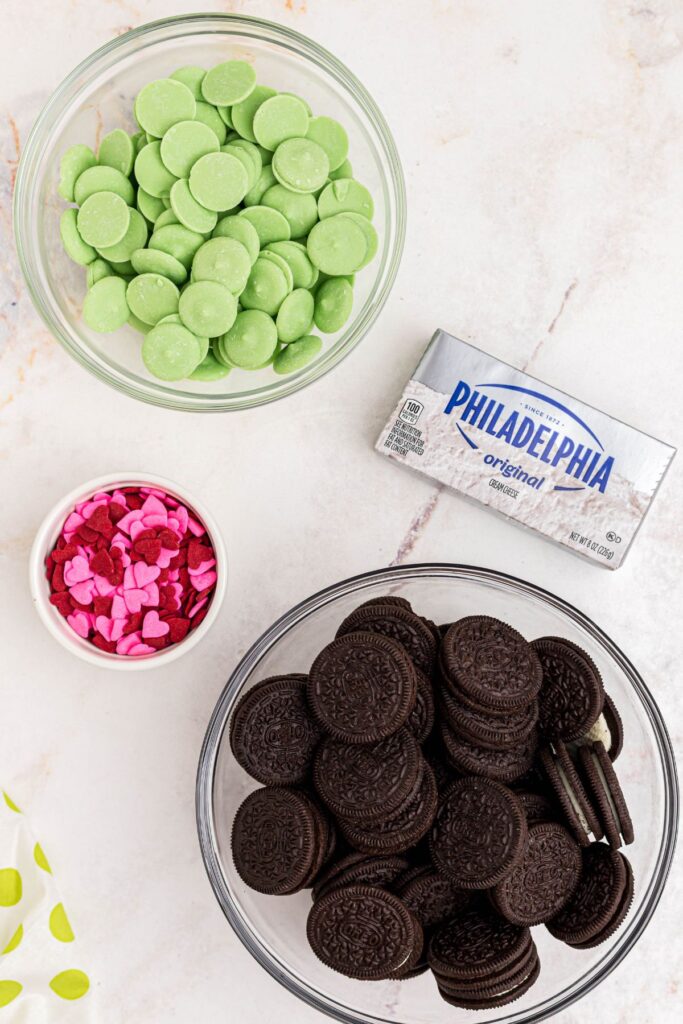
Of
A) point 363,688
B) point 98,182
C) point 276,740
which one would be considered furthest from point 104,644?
point 98,182

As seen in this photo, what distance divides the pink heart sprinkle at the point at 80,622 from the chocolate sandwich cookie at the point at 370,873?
18.9 inches

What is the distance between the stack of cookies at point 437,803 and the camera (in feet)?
3.24

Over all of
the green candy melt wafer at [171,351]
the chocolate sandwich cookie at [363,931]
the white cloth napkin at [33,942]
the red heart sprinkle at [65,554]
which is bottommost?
the white cloth napkin at [33,942]

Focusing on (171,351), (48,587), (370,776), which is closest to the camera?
(370,776)

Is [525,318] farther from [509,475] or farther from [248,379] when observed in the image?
[248,379]

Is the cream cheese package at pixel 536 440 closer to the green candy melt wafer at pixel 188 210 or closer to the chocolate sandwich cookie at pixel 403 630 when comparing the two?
the chocolate sandwich cookie at pixel 403 630

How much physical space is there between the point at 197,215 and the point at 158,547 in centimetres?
45

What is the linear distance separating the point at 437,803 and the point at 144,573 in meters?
0.50

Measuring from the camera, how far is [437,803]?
1.02 meters

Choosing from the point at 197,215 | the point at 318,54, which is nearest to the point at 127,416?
the point at 197,215

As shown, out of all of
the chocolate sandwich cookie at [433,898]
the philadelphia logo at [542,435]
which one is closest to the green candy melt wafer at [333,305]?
the philadelphia logo at [542,435]

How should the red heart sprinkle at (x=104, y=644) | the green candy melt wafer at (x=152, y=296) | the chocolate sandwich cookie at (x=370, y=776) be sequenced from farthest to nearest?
1. the red heart sprinkle at (x=104, y=644)
2. the green candy melt wafer at (x=152, y=296)
3. the chocolate sandwich cookie at (x=370, y=776)

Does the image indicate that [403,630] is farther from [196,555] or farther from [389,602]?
[196,555]

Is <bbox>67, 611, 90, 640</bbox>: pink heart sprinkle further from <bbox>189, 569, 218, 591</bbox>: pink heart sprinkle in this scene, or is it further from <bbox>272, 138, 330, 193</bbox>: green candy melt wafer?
<bbox>272, 138, 330, 193</bbox>: green candy melt wafer
